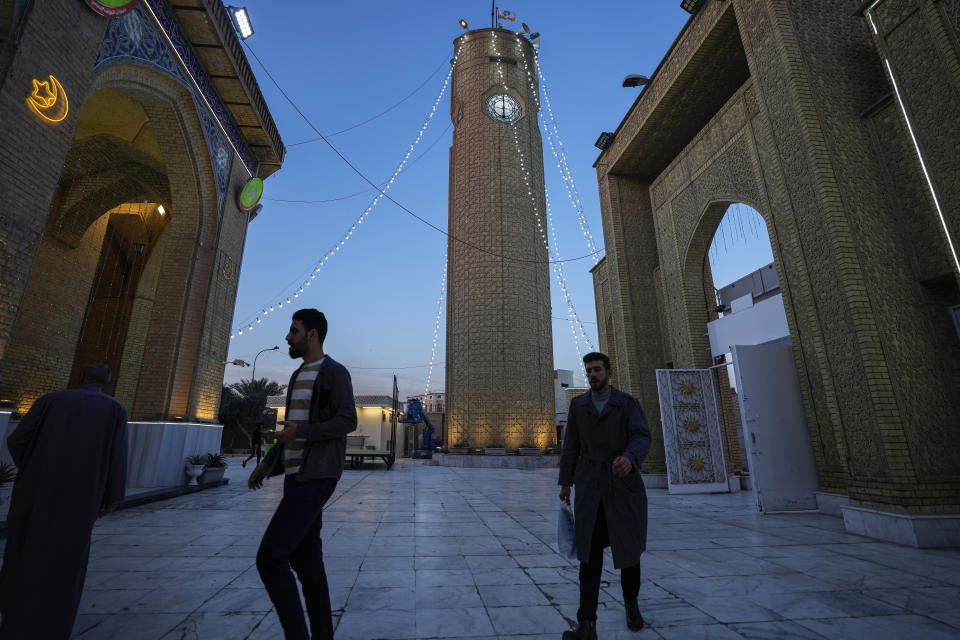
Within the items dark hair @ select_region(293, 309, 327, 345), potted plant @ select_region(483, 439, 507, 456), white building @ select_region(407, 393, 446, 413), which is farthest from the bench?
white building @ select_region(407, 393, 446, 413)

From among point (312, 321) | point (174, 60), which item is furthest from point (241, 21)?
point (312, 321)

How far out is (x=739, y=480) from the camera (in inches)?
314

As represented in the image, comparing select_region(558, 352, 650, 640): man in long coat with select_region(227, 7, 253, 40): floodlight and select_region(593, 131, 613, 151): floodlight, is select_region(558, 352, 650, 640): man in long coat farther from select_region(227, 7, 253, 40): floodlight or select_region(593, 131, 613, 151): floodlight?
select_region(227, 7, 253, 40): floodlight

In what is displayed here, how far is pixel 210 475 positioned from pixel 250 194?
5.62 meters

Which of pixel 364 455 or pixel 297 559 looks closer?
pixel 297 559

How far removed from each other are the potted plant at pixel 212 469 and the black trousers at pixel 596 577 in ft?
25.9

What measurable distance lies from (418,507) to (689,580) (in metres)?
3.83

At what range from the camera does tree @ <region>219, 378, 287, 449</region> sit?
27.5 m

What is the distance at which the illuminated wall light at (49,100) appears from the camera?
4344 mm

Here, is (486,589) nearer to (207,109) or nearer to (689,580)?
(689,580)

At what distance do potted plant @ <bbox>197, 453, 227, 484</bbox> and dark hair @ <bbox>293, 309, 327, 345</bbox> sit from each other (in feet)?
24.5

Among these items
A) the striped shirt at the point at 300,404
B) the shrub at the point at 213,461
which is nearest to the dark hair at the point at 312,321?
the striped shirt at the point at 300,404

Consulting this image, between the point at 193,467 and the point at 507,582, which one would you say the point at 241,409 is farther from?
the point at 507,582

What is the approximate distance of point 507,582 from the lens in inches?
107
